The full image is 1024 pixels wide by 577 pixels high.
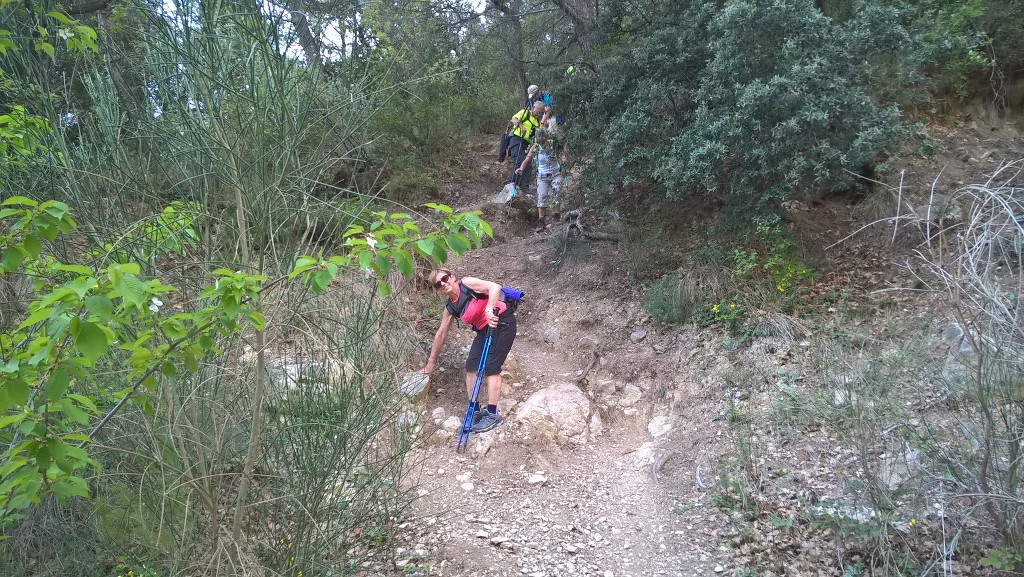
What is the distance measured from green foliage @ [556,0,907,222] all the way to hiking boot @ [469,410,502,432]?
279cm

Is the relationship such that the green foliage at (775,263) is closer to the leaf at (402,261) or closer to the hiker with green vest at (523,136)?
the hiker with green vest at (523,136)

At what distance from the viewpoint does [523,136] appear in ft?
28.9

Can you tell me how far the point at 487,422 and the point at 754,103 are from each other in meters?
3.61

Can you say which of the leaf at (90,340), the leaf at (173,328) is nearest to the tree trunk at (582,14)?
the leaf at (173,328)

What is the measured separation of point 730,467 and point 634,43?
184 inches

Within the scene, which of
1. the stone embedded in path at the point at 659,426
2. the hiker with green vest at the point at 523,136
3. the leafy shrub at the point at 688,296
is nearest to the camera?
the stone embedded in path at the point at 659,426

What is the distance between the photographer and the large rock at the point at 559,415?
4879 mm

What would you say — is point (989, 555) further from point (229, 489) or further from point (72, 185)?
point (72, 185)

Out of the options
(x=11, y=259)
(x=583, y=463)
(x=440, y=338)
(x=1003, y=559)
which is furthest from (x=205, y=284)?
(x=1003, y=559)

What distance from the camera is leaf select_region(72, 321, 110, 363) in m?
1.45

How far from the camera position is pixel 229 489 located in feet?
9.82

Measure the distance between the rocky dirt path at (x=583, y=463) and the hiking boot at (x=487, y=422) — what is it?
0.20 feet

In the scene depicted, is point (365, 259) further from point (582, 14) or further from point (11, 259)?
point (582, 14)

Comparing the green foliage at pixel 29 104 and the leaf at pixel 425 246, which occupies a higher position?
the green foliage at pixel 29 104
